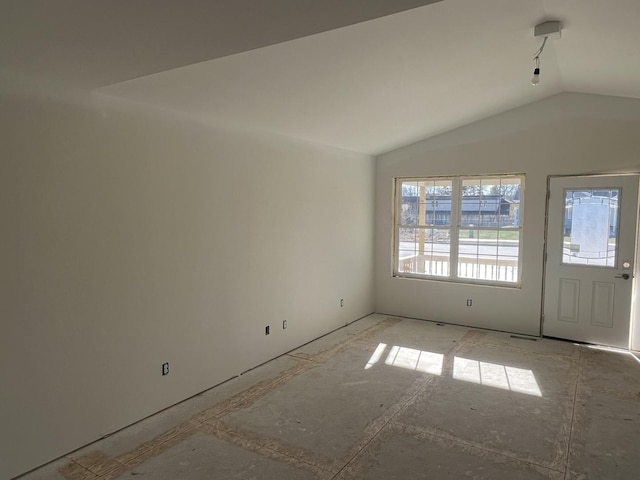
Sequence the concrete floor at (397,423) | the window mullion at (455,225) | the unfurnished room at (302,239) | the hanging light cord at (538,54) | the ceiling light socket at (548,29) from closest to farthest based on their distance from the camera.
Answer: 1. the unfurnished room at (302,239)
2. the concrete floor at (397,423)
3. the ceiling light socket at (548,29)
4. the hanging light cord at (538,54)
5. the window mullion at (455,225)

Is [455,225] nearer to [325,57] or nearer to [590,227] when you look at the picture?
[590,227]

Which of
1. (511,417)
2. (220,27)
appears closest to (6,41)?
(220,27)

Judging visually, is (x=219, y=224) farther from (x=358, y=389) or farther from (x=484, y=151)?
(x=484, y=151)

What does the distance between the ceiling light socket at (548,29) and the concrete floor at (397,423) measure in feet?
9.75

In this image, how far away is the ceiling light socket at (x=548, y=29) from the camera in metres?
3.15

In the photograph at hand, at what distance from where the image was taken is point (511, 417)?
3.45m

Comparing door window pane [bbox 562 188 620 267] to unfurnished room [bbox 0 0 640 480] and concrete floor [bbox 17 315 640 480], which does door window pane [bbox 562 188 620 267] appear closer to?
unfurnished room [bbox 0 0 640 480]

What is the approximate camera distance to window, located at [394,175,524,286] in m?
5.85

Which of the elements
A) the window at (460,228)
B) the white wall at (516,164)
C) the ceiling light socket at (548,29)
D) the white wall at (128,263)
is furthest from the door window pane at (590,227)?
the white wall at (128,263)

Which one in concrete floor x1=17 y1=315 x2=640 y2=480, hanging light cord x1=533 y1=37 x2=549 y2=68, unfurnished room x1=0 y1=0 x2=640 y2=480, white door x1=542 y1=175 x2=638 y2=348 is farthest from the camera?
white door x1=542 y1=175 x2=638 y2=348

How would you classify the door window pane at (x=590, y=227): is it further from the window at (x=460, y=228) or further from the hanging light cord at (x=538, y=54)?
the hanging light cord at (x=538, y=54)

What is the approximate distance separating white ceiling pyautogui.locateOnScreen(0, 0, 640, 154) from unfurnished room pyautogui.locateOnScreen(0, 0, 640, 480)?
0.07ft

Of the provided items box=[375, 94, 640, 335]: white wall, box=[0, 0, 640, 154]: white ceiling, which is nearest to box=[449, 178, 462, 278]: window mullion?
box=[375, 94, 640, 335]: white wall

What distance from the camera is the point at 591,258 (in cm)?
525
